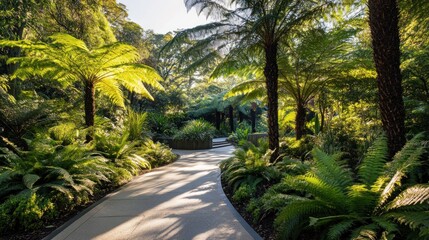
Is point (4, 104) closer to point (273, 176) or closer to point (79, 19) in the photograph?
point (79, 19)

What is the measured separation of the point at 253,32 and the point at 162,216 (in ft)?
13.4

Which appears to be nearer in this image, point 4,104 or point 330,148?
point 330,148

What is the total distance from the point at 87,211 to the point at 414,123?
6315 millimetres

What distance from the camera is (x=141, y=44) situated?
1320cm

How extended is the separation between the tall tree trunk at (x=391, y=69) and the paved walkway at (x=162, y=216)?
2126mm

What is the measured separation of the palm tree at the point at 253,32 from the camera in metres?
5.71

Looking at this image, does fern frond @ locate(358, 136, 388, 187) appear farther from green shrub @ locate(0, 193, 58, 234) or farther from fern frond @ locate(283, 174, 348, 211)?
green shrub @ locate(0, 193, 58, 234)

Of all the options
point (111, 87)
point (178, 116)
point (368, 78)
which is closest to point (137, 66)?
point (111, 87)

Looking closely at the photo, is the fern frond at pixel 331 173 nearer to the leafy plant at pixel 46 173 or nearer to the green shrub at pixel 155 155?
the leafy plant at pixel 46 173

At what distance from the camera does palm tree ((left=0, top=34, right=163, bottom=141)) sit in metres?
5.64

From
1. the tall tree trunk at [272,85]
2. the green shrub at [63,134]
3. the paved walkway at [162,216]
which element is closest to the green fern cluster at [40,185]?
the paved walkway at [162,216]

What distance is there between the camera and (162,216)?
360 cm

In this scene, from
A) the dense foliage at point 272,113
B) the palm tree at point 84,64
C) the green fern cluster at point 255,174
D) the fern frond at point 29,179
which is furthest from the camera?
the palm tree at point 84,64

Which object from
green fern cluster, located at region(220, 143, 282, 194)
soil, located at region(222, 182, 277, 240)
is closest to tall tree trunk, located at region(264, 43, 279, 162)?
green fern cluster, located at region(220, 143, 282, 194)
